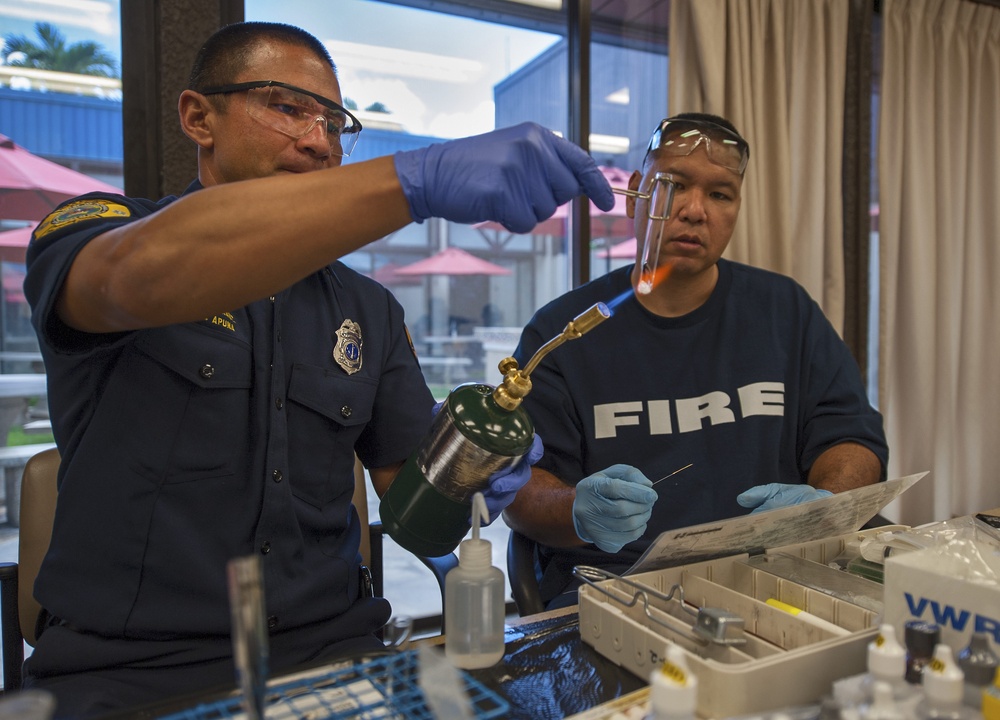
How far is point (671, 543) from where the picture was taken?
0.96 metres

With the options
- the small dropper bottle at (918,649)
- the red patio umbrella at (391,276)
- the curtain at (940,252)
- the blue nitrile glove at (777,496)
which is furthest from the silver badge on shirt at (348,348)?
the curtain at (940,252)

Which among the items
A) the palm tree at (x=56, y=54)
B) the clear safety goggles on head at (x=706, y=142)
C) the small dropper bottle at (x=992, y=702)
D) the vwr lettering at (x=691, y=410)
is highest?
the palm tree at (x=56, y=54)

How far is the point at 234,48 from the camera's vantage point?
49.1 inches

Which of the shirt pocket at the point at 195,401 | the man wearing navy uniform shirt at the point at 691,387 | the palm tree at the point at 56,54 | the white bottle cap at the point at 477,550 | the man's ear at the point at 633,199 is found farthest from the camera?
the palm tree at the point at 56,54

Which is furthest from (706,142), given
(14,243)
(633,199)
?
(14,243)

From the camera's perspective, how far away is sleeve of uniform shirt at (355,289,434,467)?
148 cm

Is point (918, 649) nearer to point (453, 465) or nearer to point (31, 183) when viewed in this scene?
point (453, 465)

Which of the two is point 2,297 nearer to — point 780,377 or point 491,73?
point 491,73

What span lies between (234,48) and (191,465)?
28.4 inches

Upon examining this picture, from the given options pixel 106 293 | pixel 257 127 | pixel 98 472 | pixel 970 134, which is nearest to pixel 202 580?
pixel 98 472

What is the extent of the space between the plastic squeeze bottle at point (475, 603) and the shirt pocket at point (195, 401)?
52 cm

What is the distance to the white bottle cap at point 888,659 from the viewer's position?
0.67 m

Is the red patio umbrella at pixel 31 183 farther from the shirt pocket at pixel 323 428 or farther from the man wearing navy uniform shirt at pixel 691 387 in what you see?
the man wearing navy uniform shirt at pixel 691 387

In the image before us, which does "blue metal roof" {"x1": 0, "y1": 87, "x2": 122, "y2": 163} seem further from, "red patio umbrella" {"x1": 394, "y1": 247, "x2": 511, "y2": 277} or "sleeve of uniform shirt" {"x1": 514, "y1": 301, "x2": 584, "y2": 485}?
"sleeve of uniform shirt" {"x1": 514, "y1": 301, "x2": 584, "y2": 485}
